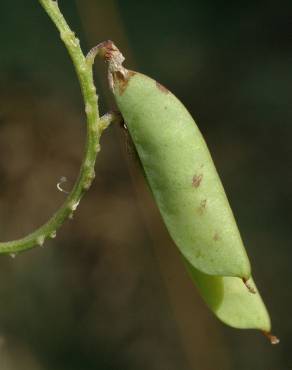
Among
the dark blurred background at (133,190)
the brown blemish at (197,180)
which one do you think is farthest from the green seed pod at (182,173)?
the dark blurred background at (133,190)

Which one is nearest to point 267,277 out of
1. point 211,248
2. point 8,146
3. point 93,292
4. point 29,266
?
point 93,292

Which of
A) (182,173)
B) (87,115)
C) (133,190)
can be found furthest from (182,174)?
(133,190)

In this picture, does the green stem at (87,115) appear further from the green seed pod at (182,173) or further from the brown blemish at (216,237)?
the brown blemish at (216,237)

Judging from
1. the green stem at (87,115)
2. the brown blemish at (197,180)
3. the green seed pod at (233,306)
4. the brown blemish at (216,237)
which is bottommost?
the green seed pod at (233,306)

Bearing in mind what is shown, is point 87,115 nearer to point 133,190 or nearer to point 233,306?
point 233,306

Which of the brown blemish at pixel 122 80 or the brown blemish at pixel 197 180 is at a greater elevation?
the brown blemish at pixel 122 80

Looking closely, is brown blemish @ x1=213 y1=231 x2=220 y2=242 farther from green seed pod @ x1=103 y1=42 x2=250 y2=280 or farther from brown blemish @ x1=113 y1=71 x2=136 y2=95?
brown blemish @ x1=113 y1=71 x2=136 y2=95

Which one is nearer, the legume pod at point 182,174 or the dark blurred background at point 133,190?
the legume pod at point 182,174

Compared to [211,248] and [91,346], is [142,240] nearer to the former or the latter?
[91,346]
